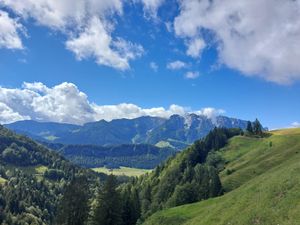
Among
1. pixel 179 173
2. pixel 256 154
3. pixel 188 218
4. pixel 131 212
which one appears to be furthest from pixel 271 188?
pixel 179 173

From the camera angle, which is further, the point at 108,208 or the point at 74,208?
the point at 74,208

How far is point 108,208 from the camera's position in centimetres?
9069

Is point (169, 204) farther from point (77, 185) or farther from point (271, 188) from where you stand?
point (271, 188)

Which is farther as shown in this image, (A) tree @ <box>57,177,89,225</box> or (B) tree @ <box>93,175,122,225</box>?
(A) tree @ <box>57,177,89,225</box>

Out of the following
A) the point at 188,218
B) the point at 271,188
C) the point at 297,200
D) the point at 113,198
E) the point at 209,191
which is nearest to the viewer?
the point at 297,200

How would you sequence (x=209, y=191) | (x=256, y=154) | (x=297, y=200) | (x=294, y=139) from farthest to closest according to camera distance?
(x=256, y=154) → (x=294, y=139) → (x=209, y=191) → (x=297, y=200)

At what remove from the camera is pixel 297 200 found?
50.4 meters

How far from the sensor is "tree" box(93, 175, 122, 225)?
8981 centimetres

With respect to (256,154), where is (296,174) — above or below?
below

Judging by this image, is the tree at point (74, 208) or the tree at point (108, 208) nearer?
the tree at point (108, 208)

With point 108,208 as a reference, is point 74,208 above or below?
below

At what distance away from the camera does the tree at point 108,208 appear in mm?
89812

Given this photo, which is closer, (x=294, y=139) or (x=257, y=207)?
(x=257, y=207)

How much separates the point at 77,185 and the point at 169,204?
35560mm
